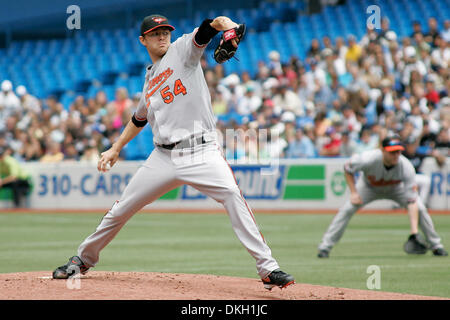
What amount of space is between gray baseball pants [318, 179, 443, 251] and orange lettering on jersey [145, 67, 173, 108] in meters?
4.39

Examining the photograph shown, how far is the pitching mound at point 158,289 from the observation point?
600 centimetres

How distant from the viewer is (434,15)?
2303 centimetres

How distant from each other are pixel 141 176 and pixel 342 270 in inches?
127

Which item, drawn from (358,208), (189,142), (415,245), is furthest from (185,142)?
(415,245)

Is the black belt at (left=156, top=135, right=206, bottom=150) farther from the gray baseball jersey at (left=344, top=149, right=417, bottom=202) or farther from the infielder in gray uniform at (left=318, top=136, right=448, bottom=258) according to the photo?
the gray baseball jersey at (left=344, top=149, right=417, bottom=202)

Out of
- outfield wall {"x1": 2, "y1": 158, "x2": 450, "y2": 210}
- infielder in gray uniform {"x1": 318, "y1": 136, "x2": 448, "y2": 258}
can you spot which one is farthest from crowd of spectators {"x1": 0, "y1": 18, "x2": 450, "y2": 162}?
infielder in gray uniform {"x1": 318, "y1": 136, "x2": 448, "y2": 258}

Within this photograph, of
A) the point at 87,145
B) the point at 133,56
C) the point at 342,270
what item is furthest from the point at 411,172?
the point at 133,56

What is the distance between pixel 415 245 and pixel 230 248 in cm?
276

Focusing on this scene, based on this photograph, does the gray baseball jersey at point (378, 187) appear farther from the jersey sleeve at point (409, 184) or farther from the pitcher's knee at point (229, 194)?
the pitcher's knee at point (229, 194)

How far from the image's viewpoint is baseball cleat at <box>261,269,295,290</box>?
6.08m

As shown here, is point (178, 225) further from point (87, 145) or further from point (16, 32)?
point (16, 32)

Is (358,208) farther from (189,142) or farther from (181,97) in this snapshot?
(181,97)

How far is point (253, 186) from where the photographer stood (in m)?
19.4
